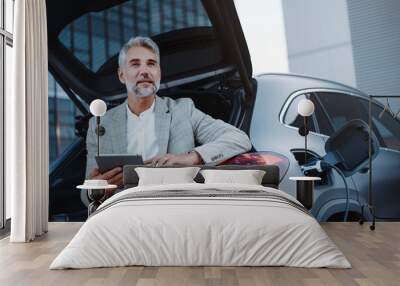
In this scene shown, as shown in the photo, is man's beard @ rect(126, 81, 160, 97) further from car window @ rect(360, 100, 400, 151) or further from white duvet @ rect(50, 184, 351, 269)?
white duvet @ rect(50, 184, 351, 269)

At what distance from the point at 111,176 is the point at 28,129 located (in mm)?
1505

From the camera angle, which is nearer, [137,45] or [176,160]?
[176,160]

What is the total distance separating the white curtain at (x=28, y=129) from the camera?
513 cm

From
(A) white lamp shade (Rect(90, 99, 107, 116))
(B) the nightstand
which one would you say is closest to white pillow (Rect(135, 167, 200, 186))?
(A) white lamp shade (Rect(90, 99, 107, 116))

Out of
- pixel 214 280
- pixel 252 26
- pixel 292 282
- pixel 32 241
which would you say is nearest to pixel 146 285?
pixel 214 280

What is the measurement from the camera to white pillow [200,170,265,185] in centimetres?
568

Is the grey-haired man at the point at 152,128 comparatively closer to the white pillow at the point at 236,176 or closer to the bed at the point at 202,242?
the white pillow at the point at 236,176

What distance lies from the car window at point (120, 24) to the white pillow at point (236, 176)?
198 cm

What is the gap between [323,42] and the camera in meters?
6.61

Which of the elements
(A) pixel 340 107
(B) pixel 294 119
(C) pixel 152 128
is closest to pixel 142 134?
(C) pixel 152 128

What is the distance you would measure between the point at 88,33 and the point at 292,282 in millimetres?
4348

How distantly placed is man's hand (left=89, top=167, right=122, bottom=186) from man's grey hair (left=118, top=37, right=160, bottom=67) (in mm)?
1346

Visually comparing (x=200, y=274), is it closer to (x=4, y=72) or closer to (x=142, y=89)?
(x=142, y=89)

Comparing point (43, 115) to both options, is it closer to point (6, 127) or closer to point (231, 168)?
point (6, 127)
